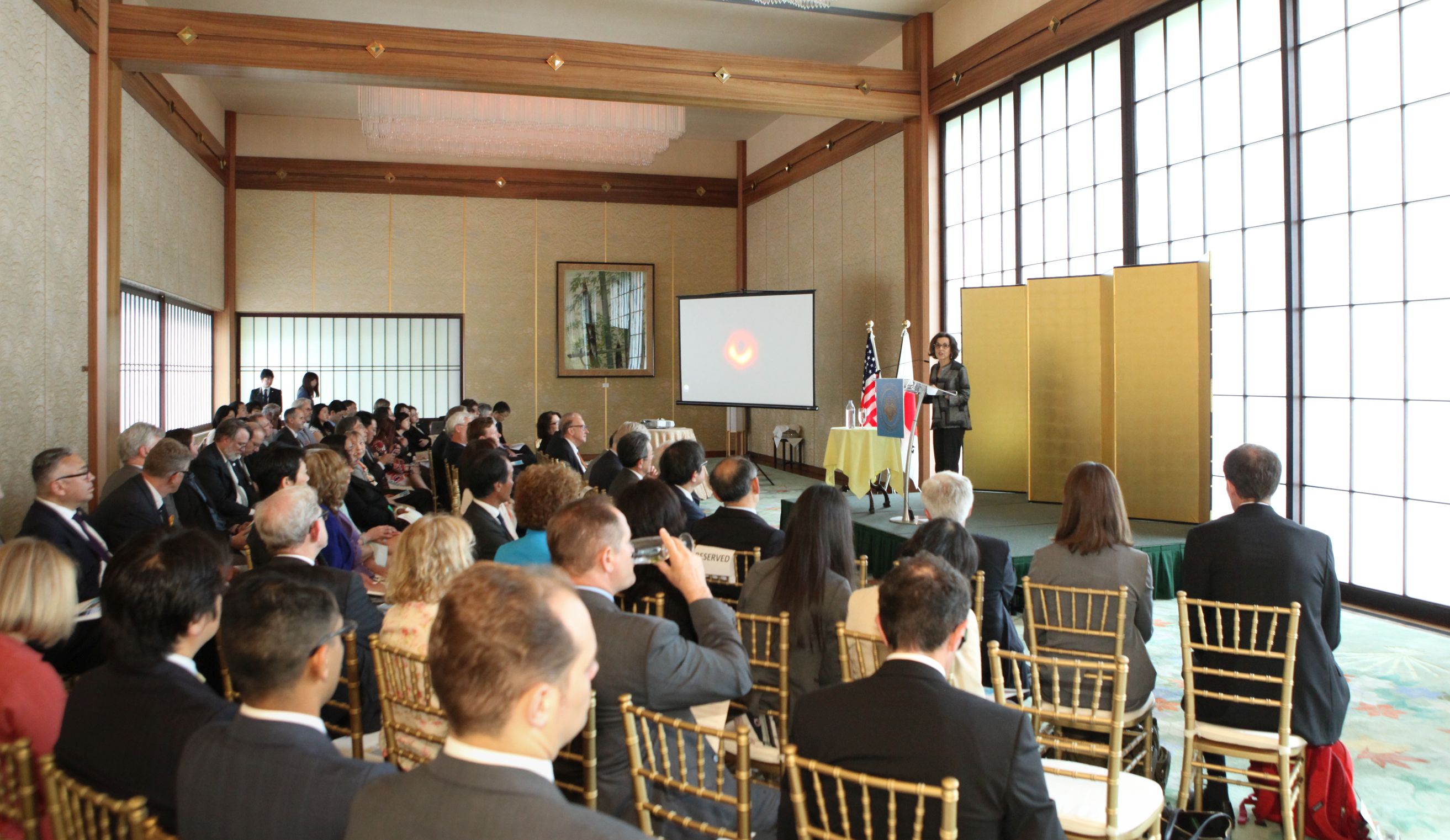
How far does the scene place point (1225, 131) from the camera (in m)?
6.66

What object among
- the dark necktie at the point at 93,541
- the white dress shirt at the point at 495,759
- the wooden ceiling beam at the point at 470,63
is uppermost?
the wooden ceiling beam at the point at 470,63

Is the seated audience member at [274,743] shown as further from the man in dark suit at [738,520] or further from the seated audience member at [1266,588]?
the seated audience member at [1266,588]

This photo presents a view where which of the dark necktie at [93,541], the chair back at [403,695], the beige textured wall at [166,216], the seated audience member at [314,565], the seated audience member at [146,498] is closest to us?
the chair back at [403,695]

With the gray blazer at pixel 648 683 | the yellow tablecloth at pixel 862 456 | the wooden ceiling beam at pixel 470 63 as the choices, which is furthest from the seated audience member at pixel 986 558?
the wooden ceiling beam at pixel 470 63

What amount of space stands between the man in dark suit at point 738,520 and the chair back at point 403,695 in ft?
5.01

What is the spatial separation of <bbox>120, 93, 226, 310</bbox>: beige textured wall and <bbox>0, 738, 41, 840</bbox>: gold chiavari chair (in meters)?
7.43

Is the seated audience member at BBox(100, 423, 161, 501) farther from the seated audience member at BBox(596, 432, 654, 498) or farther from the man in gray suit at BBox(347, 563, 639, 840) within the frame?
the man in gray suit at BBox(347, 563, 639, 840)

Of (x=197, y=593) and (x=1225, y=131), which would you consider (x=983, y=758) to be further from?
(x=1225, y=131)

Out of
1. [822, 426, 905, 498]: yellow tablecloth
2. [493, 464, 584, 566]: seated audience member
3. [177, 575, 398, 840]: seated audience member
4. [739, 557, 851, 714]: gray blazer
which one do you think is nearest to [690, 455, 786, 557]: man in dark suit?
[493, 464, 584, 566]: seated audience member

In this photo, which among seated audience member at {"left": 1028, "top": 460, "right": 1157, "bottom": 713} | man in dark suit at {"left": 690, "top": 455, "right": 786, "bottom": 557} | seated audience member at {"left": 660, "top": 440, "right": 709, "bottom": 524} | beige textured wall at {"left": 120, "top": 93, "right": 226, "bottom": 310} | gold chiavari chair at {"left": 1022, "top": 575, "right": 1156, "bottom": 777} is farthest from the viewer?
beige textured wall at {"left": 120, "top": 93, "right": 226, "bottom": 310}

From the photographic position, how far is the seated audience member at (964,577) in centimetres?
260

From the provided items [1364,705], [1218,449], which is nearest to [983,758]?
[1364,705]

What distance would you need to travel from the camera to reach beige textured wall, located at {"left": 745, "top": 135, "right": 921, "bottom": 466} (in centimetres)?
1080

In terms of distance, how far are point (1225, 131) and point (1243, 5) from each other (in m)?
0.78
